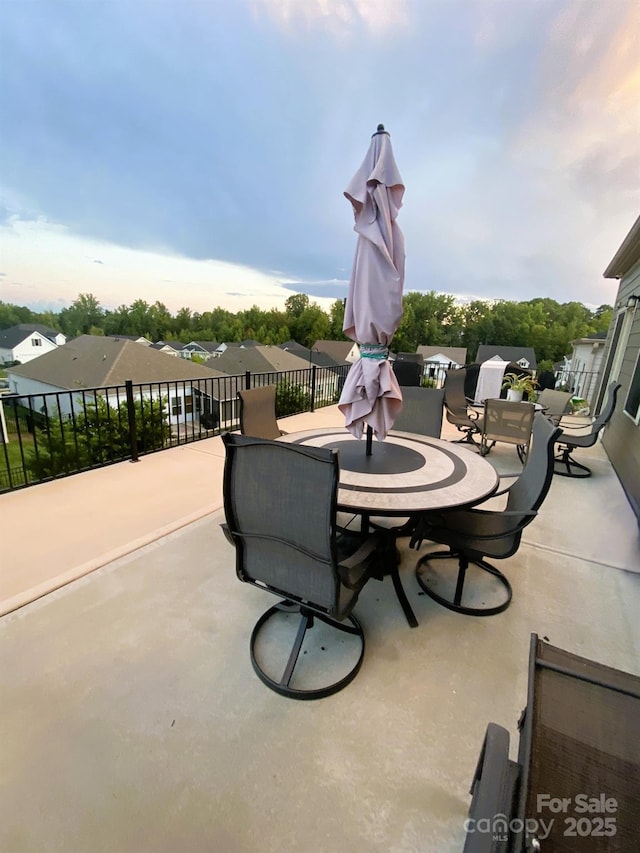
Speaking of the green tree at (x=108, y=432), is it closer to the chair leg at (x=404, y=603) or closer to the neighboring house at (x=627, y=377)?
the chair leg at (x=404, y=603)

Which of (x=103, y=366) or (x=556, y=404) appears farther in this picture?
(x=103, y=366)

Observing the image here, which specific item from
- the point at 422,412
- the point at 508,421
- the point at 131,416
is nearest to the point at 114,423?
the point at 131,416

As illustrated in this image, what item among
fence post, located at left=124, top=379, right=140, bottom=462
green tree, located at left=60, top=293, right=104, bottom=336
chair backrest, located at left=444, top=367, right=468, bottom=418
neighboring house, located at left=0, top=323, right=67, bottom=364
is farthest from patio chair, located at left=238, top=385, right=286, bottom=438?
green tree, located at left=60, top=293, right=104, bottom=336

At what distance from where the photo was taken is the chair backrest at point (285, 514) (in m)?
1.35

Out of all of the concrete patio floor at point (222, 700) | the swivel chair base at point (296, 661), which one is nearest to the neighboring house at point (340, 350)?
the concrete patio floor at point (222, 700)

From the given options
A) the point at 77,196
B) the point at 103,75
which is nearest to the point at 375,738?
the point at 103,75

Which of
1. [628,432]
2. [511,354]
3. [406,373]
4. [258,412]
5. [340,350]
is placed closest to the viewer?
[258,412]

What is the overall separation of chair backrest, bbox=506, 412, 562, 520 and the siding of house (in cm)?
198

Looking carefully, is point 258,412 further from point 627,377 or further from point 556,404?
point 627,377

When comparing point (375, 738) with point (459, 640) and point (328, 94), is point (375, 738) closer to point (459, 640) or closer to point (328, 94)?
point (459, 640)

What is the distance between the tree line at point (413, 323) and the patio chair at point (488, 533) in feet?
132

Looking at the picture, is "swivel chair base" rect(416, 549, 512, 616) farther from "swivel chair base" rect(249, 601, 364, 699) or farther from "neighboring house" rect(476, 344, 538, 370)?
"neighboring house" rect(476, 344, 538, 370)

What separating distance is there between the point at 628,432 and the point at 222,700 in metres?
5.34

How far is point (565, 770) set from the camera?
0.83 metres
